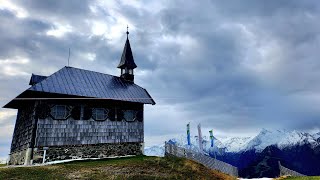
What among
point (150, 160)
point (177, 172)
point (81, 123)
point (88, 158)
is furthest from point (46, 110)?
point (177, 172)

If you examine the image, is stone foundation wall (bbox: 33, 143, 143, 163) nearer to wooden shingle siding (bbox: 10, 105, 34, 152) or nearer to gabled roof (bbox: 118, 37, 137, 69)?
wooden shingle siding (bbox: 10, 105, 34, 152)

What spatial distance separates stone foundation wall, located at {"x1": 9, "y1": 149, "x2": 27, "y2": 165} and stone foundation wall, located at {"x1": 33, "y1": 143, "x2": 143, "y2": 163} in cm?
239

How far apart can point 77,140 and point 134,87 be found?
1099 cm

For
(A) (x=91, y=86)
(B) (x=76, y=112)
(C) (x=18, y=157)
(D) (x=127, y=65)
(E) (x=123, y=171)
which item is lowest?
(E) (x=123, y=171)

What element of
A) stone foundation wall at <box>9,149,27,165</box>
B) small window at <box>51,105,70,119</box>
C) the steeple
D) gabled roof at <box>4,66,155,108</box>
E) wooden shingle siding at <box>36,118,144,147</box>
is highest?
the steeple

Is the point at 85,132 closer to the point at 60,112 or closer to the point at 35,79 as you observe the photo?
the point at 60,112

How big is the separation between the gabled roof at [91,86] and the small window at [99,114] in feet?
4.70

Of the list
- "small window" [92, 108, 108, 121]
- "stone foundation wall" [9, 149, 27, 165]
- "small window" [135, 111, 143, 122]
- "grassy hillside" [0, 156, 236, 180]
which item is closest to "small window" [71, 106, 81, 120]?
"small window" [92, 108, 108, 121]

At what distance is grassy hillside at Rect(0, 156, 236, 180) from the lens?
73.4 feet

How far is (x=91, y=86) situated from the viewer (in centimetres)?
3419

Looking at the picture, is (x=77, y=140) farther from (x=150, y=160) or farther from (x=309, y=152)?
(x=309, y=152)

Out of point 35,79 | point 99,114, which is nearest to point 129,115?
point 99,114

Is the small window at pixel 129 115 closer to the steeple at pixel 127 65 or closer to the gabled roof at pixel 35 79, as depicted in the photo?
the steeple at pixel 127 65

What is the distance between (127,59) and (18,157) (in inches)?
712
